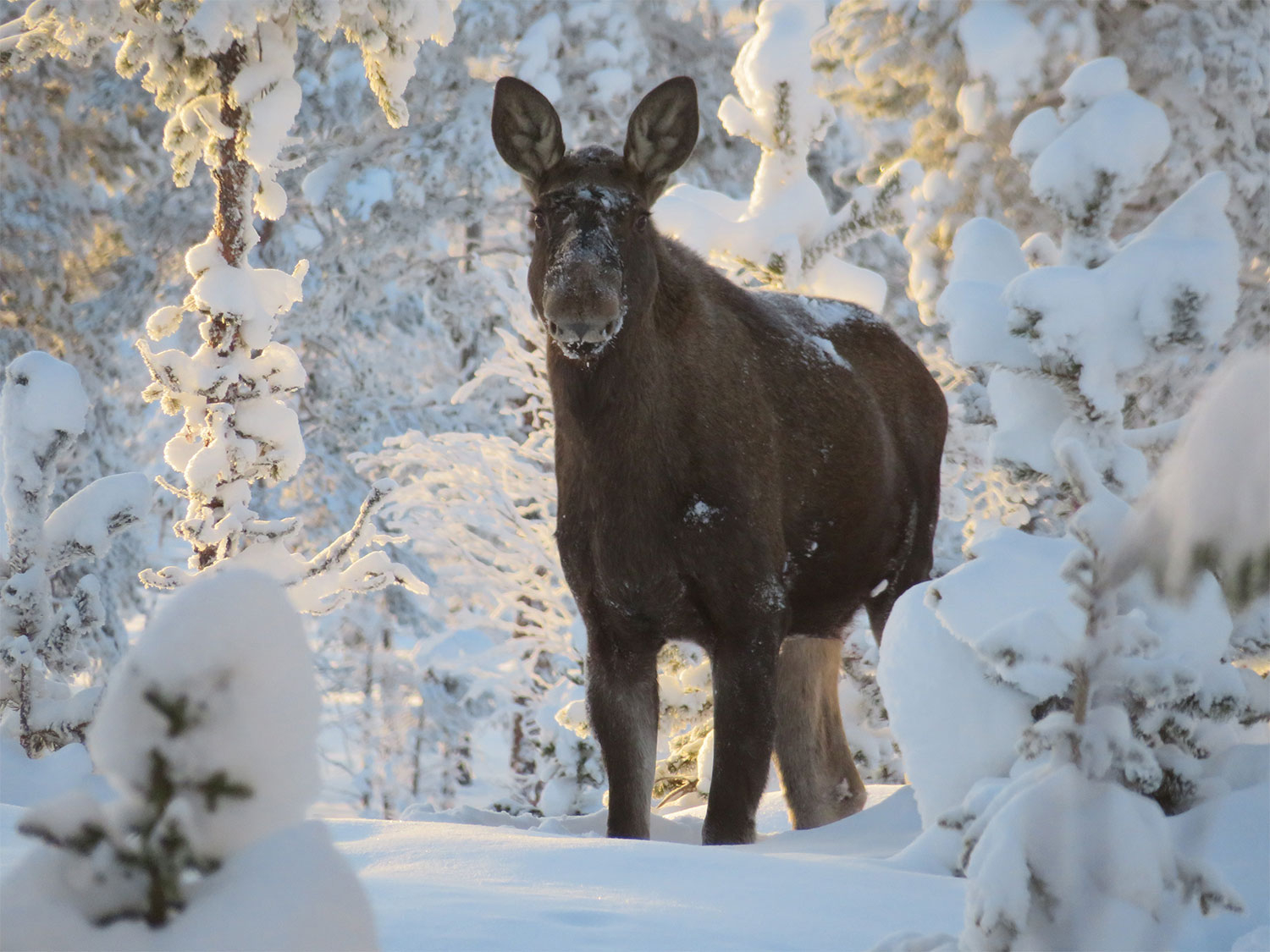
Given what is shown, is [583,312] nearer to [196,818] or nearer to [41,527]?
[196,818]

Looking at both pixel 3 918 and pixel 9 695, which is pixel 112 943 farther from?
pixel 9 695

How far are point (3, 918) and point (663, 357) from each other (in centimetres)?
380

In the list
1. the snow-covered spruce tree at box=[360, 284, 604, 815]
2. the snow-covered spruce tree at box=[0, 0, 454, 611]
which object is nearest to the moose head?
the snow-covered spruce tree at box=[0, 0, 454, 611]

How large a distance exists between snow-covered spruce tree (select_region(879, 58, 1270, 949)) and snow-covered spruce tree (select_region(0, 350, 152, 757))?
4096 millimetres

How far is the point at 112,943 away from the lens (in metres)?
1.45

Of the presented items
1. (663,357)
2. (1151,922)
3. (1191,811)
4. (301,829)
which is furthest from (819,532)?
(301,829)

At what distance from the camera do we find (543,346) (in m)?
10.0

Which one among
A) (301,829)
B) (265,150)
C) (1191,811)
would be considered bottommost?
(1191,811)

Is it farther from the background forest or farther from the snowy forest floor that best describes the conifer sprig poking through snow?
the snowy forest floor

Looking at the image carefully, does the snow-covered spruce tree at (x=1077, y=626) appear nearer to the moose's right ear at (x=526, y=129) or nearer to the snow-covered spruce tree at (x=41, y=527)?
the moose's right ear at (x=526, y=129)

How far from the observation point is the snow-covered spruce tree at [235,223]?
6910 mm

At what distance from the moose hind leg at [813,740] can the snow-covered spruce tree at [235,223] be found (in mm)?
2095

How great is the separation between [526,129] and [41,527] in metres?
3.33

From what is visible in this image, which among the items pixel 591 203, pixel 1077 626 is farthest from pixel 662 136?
pixel 1077 626
